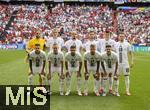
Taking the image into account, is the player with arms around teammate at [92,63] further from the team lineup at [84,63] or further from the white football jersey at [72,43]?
the white football jersey at [72,43]

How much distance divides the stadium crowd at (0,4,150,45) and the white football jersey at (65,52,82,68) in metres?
39.5

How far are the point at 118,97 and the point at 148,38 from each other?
134 ft

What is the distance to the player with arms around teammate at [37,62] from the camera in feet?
58.0

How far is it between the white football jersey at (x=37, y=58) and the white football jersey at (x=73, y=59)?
3.18 feet

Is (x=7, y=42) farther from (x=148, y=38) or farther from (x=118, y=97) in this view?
(x=118, y=97)

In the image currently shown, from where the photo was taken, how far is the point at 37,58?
1775cm

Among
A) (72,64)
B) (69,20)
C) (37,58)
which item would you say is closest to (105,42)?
(72,64)

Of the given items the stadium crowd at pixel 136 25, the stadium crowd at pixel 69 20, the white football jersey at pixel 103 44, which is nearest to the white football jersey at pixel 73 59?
the white football jersey at pixel 103 44

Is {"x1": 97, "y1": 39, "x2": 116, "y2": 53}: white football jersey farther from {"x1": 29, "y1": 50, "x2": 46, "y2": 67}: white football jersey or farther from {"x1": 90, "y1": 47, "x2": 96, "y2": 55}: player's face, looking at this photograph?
{"x1": 29, "y1": 50, "x2": 46, "y2": 67}: white football jersey

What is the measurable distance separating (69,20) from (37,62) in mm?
47012

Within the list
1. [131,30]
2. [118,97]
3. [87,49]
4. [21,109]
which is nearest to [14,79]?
[87,49]

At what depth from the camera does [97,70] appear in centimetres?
1822

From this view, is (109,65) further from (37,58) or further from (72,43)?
(37,58)

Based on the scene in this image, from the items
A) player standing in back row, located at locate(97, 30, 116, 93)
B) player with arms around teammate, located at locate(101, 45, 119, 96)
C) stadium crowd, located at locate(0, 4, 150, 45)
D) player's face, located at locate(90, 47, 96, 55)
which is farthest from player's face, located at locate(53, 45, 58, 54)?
stadium crowd, located at locate(0, 4, 150, 45)
